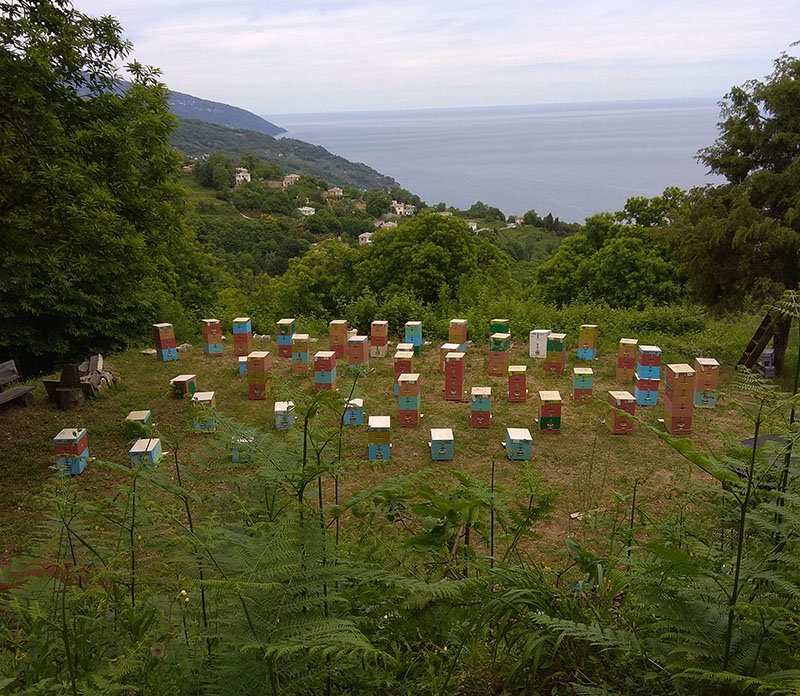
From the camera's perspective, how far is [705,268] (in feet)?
33.1

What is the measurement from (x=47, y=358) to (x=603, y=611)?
13.4 meters

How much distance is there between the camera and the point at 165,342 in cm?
1147

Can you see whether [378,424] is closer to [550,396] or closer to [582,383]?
[550,396]

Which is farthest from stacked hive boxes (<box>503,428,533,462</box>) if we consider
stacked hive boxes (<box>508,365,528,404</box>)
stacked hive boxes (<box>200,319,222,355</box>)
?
stacked hive boxes (<box>200,319,222,355</box>)

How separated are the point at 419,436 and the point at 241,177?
5030 centimetres

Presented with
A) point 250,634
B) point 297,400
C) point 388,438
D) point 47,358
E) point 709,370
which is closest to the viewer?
point 250,634

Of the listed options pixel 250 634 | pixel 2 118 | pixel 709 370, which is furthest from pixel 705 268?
pixel 250 634

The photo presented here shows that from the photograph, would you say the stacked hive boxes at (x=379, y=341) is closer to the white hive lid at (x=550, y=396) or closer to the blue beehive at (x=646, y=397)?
the white hive lid at (x=550, y=396)

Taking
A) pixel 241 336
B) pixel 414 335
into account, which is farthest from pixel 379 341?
pixel 241 336

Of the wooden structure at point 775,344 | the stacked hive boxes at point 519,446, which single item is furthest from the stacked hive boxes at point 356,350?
the wooden structure at point 775,344

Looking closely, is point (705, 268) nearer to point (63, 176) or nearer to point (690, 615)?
point (63, 176)

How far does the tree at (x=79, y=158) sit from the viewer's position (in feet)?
20.4

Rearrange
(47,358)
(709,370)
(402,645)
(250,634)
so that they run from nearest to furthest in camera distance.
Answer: (250,634) → (402,645) → (709,370) → (47,358)

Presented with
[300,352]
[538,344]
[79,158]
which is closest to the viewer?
[79,158]
